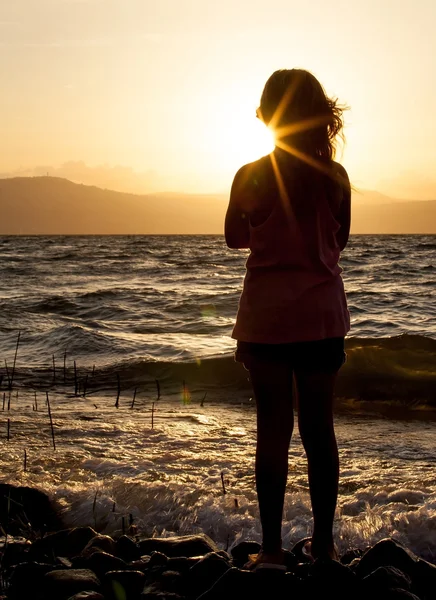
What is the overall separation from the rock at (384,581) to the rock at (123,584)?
0.95 meters

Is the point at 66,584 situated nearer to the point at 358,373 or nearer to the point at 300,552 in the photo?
the point at 300,552

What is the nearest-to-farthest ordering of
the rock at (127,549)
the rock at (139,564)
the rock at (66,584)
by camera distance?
1. the rock at (66,584)
2. the rock at (139,564)
3. the rock at (127,549)

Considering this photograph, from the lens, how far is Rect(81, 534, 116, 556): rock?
11.0 ft

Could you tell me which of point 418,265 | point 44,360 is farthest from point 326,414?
point 418,265

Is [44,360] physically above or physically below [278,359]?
below

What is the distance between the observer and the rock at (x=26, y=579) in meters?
2.84

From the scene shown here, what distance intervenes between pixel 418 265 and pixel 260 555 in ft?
108

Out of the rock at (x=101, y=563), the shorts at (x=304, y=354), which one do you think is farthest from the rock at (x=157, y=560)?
the shorts at (x=304, y=354)

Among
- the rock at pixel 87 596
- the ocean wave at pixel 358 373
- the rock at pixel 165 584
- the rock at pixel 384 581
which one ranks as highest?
the rock at pixel 384 581

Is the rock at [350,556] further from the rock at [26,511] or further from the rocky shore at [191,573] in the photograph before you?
the rock at [26,511]

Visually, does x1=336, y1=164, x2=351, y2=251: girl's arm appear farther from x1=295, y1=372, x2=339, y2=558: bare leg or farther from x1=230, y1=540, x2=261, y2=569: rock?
x1=230, y1=540, x2=261, y2=569: rock

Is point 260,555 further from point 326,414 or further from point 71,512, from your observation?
point 71,512

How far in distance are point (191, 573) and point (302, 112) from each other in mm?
2032

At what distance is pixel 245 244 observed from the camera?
306cm
